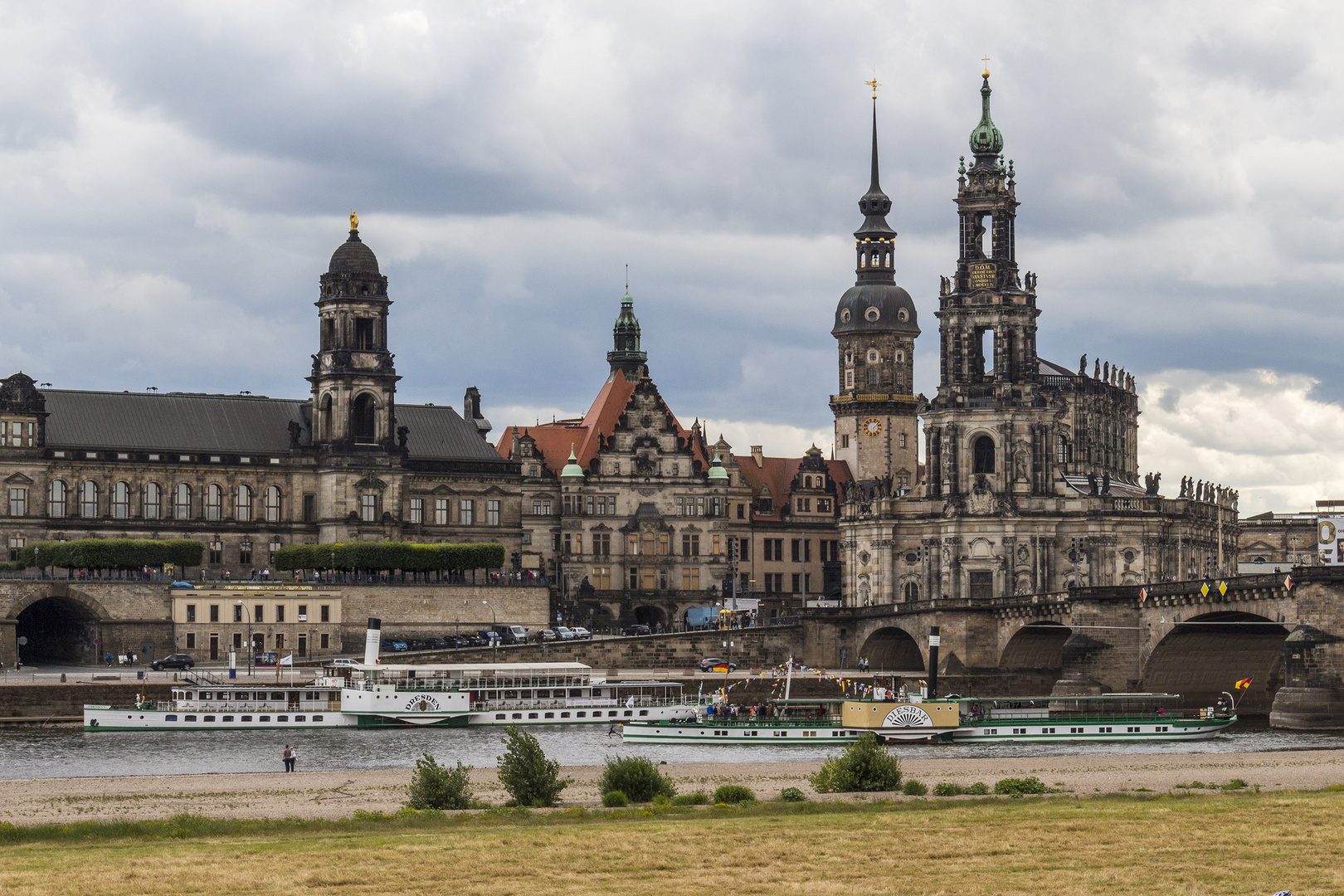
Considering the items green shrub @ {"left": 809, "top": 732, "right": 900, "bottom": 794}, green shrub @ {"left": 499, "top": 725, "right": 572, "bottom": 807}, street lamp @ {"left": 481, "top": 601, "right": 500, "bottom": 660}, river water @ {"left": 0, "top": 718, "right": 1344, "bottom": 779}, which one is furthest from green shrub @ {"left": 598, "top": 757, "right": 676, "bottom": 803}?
street lamp @ {"left": 481, "top": 601, "right": 500, "bottom": 660}

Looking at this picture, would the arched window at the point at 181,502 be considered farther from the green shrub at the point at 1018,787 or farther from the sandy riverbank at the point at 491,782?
the green shrub at the point at 1018,787

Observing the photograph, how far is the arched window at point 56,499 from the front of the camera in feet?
435

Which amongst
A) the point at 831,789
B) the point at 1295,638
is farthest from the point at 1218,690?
the point at 831,789

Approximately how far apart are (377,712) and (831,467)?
72.2m

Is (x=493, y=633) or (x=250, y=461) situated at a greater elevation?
(x=250, y=461)

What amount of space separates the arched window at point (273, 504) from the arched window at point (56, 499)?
1254cm

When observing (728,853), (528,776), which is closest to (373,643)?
(528,776)

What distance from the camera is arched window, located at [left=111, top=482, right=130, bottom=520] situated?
13412cm

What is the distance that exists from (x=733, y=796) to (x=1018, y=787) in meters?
8.13

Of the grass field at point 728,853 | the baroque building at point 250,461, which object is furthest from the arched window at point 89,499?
the grass field at point 728,853

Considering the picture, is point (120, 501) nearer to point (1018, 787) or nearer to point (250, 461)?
point (250, 461)

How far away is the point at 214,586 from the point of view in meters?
124

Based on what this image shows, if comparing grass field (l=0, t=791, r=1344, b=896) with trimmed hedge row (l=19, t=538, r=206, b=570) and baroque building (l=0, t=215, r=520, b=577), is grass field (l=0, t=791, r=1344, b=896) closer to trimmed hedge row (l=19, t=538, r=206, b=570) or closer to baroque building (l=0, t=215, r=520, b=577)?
trimmed hedge row (l=19, t=538, r=206, b=570)

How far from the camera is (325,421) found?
139 m
